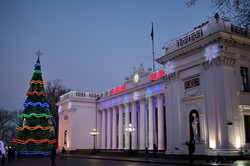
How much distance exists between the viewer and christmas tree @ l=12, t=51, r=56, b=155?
112ft

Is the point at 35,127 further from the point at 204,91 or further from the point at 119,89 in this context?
the point at 204,91

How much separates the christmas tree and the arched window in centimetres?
1965

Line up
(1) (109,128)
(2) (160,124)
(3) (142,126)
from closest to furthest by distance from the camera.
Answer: (2) (160,124), (3) (142,126), (1) (109,128)

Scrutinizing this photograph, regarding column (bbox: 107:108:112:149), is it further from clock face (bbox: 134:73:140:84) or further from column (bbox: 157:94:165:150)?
column (bbox: 157:94:165:150)

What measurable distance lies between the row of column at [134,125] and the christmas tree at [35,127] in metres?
10.5

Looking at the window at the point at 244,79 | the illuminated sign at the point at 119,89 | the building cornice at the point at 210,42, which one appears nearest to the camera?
the building cornice at the point at 210,42

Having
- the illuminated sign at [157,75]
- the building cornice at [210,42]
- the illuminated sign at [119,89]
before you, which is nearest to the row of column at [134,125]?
the illuminated sign at [119,89]

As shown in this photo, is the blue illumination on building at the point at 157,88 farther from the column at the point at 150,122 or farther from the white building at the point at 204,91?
the column at the point at 150,122

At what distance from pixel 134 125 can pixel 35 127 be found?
13.1m

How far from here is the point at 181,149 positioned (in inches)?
960

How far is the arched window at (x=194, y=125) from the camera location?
76.3ft

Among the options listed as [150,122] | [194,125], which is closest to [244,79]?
[194,125]

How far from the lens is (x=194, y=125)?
2356 cm

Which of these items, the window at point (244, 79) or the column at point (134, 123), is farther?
the column at point (134, 123)
